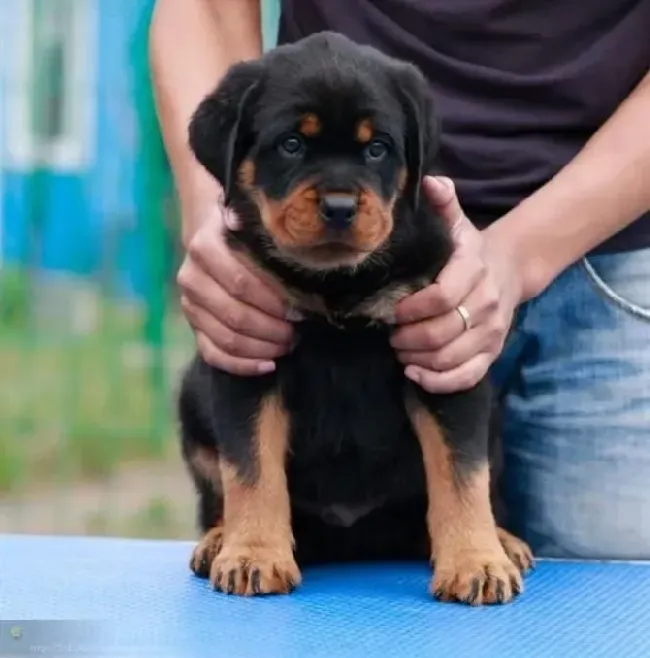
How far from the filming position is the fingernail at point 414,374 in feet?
8.12

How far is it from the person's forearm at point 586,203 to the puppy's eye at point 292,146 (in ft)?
1.52

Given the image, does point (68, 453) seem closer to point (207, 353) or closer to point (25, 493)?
point (25, 493)

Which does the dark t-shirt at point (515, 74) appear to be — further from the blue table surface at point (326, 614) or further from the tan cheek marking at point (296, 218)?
the blue table surface at point (326, 614)

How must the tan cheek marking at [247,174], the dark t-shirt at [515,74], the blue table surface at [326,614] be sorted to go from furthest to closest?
the dark t-shirt at [515,74]
the tan cheek marking at [247,174]
the blue table surface at [326,614]

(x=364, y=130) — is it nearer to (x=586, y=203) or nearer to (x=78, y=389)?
(x=586, y=203)

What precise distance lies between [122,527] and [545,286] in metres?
2.49

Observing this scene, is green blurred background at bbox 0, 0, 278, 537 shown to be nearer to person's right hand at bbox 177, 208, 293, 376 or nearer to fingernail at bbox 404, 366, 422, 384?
person's right hand at bbox 177, 208, 293, 376

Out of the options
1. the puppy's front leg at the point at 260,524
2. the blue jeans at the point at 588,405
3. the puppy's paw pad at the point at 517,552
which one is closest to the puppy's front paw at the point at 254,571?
the puppy's front leg at the point at 260,524

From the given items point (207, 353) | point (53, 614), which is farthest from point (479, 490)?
point (53, 614)

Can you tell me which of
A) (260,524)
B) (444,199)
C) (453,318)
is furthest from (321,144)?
(260,524)

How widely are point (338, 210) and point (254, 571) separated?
615 millimetres

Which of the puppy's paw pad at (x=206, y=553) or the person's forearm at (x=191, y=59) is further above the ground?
the person's forearm at (x=191, y=59)

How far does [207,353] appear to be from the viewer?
8.47 feet

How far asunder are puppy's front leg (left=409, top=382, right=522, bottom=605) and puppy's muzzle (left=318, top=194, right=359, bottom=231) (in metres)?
0.35
